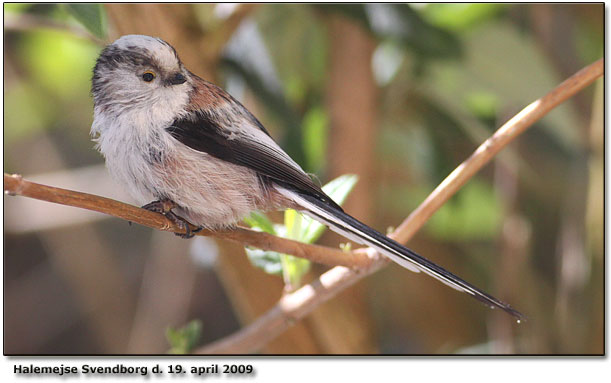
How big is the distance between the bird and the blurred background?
27cm

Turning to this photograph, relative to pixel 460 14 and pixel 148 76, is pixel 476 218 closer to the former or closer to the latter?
pixel 460 14

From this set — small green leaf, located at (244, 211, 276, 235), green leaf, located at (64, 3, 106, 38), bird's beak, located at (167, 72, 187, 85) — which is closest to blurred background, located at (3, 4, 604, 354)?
green leaf, located at (64, 3, 106, 38)

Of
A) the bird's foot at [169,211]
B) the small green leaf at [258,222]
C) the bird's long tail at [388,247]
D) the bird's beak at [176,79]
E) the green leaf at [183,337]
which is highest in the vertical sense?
the bird's beak at [176,79]

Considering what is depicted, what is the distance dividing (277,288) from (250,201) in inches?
20.4

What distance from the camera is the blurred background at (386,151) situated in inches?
58.2

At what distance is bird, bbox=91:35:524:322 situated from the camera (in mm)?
980

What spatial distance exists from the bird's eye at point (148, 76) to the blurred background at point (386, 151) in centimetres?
33

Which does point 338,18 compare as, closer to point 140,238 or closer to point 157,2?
point 157,2

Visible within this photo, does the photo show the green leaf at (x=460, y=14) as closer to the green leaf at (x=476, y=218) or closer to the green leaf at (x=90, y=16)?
the green leaf at (x=476, y=218)

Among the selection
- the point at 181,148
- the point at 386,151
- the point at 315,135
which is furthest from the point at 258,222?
the point at 386,151

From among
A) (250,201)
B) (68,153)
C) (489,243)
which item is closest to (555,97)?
(250,201)

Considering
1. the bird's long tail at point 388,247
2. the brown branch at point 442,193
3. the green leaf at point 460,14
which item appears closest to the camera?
the bird's long tail at point 388,247

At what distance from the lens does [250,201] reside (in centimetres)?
105

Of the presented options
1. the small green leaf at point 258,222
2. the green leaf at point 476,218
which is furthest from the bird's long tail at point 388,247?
the green leaf at point 476,218
